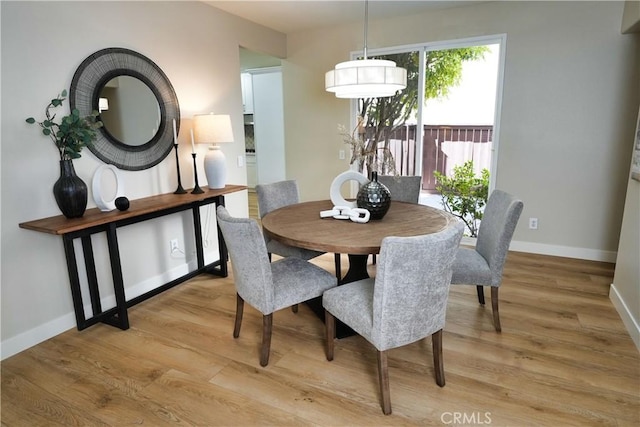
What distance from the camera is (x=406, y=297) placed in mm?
1646

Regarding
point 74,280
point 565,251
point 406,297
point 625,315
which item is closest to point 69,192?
point 74,280

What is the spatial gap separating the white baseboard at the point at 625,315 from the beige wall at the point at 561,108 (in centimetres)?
104

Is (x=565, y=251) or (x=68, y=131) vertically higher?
(x=68, y=131)

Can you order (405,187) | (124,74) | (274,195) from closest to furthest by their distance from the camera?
1. (124,74)
2. (274,195)
3. (405,187)

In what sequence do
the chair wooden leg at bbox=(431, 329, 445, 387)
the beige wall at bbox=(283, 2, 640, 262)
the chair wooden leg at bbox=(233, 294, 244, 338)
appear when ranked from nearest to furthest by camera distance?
the chair wooden leg at bbox=(431, 329, 445, 387)
the chair wooden leg at bbox=(233, 294, 244, 338)
the beige wall at bbox=(283, 2, 640, 262)

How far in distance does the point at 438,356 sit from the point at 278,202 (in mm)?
1770

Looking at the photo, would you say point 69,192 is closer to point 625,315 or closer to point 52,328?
point 52,328

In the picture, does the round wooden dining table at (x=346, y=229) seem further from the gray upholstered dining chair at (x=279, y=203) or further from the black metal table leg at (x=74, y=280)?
the black metal table leg at (x=74, y=280)

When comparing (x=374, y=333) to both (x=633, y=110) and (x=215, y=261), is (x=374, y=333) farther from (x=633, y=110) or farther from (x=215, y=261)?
(x=633, y=110)

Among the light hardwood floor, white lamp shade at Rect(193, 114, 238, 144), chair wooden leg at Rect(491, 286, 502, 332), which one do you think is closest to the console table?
the light hardwood floor

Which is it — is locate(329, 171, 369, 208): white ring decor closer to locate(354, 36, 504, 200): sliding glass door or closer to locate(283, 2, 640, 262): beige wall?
locate(354, 36, 504, 200): sliding glass door

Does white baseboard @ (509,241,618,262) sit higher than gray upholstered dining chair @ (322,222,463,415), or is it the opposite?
gray upholstered dining chair @ (322,222,463,415)

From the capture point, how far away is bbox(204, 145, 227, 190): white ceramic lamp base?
3265 mm
